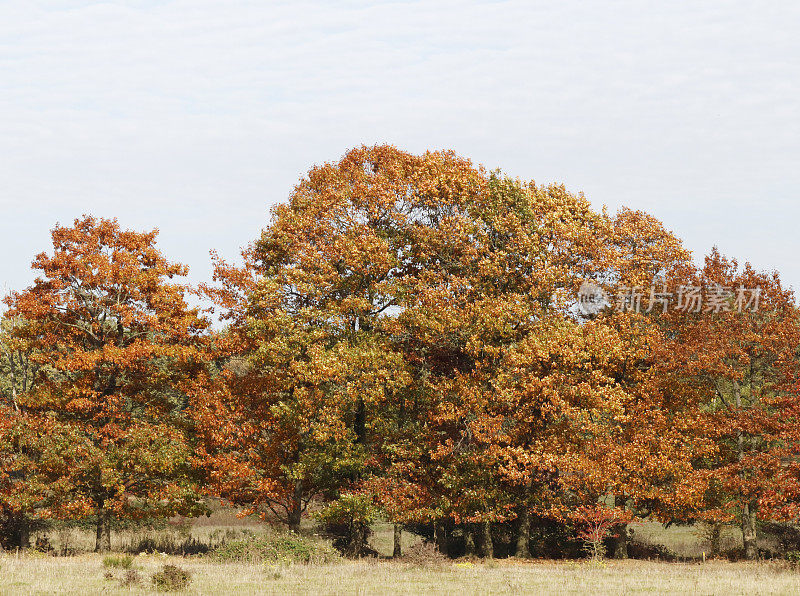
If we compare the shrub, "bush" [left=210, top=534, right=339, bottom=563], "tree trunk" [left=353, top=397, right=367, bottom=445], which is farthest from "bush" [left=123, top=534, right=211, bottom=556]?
the shrub

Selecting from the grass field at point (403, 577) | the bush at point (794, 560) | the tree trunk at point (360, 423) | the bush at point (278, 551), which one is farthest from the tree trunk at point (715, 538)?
the bush at point (278, 551)

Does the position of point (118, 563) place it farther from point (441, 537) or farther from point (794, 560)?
point (794, 560)

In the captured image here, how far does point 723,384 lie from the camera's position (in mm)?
42094

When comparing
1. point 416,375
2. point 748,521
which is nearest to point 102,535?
point 416,375

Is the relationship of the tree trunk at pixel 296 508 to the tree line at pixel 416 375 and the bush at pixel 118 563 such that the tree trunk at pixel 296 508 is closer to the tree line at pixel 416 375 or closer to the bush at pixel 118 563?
the tree line at pixel 416 375

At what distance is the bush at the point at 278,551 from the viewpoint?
1270 inches

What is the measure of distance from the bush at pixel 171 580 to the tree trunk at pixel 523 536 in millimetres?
19605

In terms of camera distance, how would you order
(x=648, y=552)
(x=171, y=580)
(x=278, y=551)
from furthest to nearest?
1. (x=648, y=552)
2. (x=278, y=551)
3. (x=171, y=580)

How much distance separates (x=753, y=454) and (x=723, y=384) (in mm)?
4720

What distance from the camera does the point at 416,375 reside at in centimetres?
3991

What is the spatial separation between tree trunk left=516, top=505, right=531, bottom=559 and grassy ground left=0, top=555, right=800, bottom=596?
6280 mm

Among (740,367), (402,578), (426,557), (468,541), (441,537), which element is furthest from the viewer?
(441,537)

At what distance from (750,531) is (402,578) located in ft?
67.6

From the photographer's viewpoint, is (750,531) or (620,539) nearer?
(750,531)
